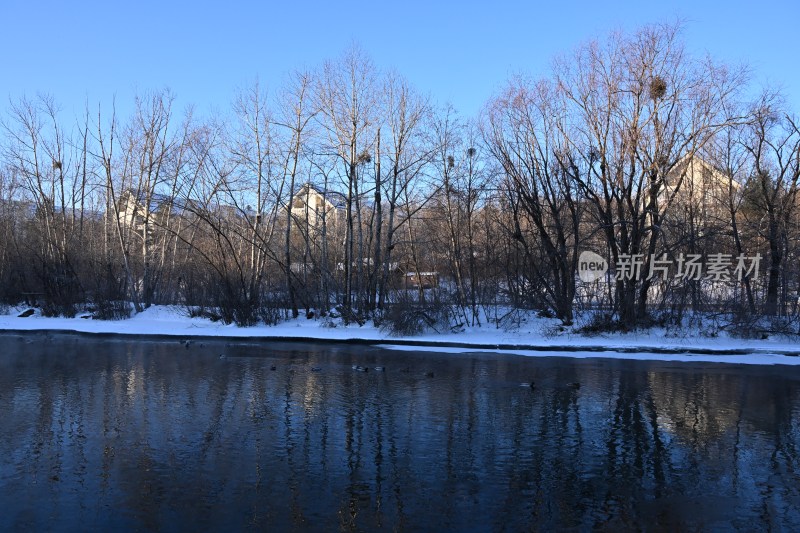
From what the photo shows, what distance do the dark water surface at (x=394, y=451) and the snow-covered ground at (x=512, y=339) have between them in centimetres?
482

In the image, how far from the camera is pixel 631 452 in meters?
7.26

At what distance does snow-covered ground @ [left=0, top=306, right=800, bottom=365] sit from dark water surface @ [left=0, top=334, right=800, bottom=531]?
4.82 meters

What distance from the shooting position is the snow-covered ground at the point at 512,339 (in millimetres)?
18234

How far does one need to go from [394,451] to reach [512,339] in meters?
14.7

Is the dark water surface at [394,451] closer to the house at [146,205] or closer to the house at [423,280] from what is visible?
the house at [423,280]

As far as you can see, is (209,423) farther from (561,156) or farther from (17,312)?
(17,312)

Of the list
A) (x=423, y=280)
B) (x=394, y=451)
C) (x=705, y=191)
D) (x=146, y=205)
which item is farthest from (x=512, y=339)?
(x=146, y=205)

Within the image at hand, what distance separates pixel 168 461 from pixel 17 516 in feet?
5.70

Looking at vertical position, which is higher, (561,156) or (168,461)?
(561,156)

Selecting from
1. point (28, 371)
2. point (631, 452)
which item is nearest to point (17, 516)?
point (631, 452)

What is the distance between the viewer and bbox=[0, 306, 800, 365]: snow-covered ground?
1823 cm

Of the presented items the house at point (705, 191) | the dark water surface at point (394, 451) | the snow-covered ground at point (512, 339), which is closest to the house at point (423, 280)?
the snow-covered ground at point (512, 339)

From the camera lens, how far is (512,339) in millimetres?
21375

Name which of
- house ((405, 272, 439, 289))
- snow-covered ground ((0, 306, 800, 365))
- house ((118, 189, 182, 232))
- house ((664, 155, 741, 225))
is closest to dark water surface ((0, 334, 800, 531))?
snow-covered ground ((0, 306, 800, 365))
